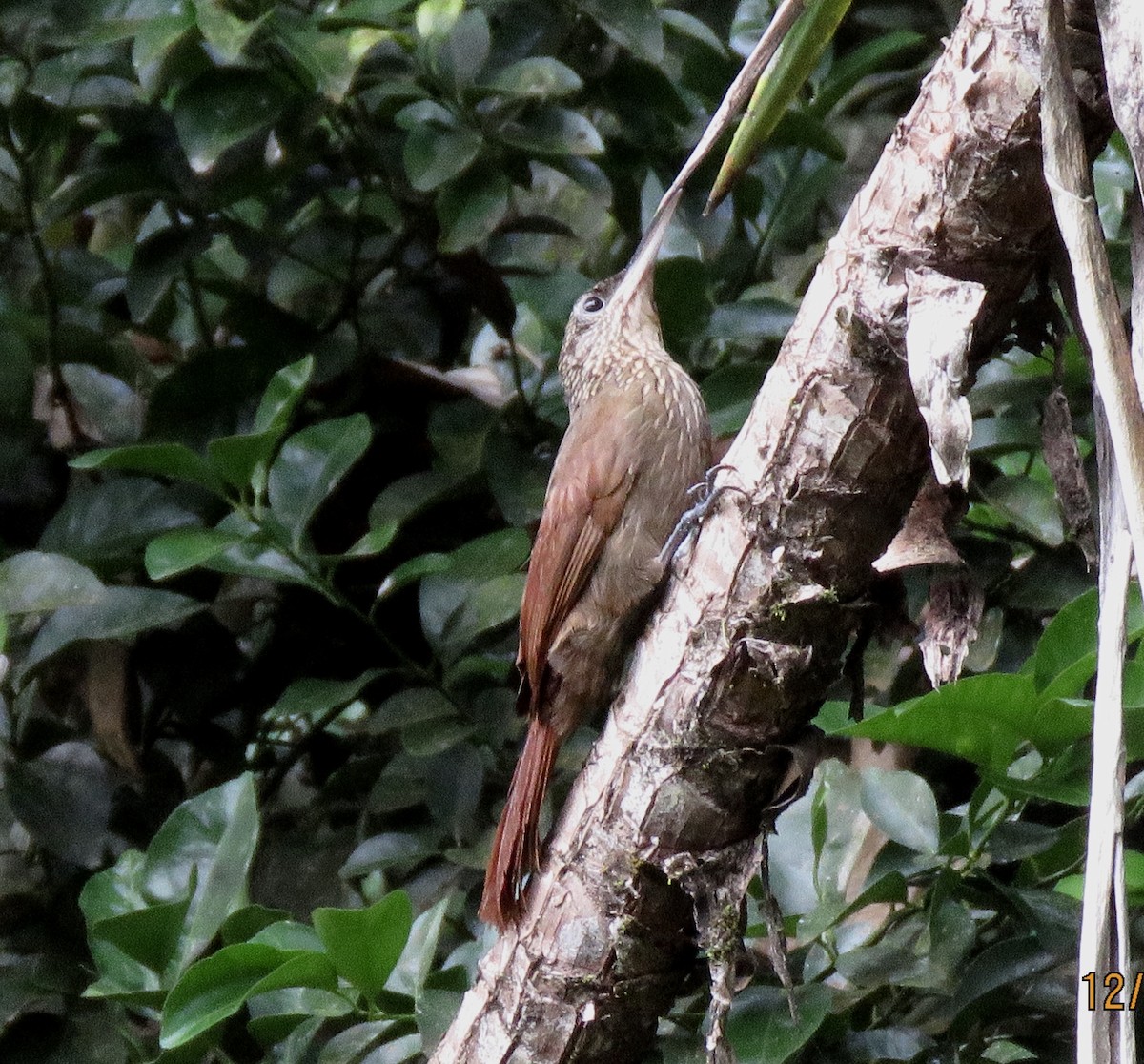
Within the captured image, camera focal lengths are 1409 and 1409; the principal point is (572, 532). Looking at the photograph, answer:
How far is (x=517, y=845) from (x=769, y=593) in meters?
0.48

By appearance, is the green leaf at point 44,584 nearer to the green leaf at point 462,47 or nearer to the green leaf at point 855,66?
the green leaf at point 462,47

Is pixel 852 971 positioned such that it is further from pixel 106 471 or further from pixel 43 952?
pixel 106 471

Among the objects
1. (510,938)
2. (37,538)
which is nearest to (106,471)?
(37,538)

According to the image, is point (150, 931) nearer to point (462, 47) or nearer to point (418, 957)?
point (418, 957)

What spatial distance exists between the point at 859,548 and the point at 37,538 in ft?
5.06

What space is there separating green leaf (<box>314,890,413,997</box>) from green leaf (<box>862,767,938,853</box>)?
541 millimetres

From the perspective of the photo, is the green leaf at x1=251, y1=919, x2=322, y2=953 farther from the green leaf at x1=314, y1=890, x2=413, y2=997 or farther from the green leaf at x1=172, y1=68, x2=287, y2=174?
the green leaf at x1=172, y1=68, x2=287, y2=174

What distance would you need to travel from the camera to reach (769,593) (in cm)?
139

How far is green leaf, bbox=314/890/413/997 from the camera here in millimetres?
1573

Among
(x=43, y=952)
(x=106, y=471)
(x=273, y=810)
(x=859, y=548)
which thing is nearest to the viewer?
(x=859, y=548)

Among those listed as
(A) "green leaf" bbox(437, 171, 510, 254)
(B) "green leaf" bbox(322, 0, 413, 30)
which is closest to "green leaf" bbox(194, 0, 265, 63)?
(B) "green leaf" bbox(322, 0, 413, 30)

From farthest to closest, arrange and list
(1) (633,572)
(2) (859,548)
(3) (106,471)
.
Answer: (3) (106,471) < (1) (633,572) < (2) (859,548)

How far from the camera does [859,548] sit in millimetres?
1379

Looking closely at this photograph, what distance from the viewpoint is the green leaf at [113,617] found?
6.74ft
